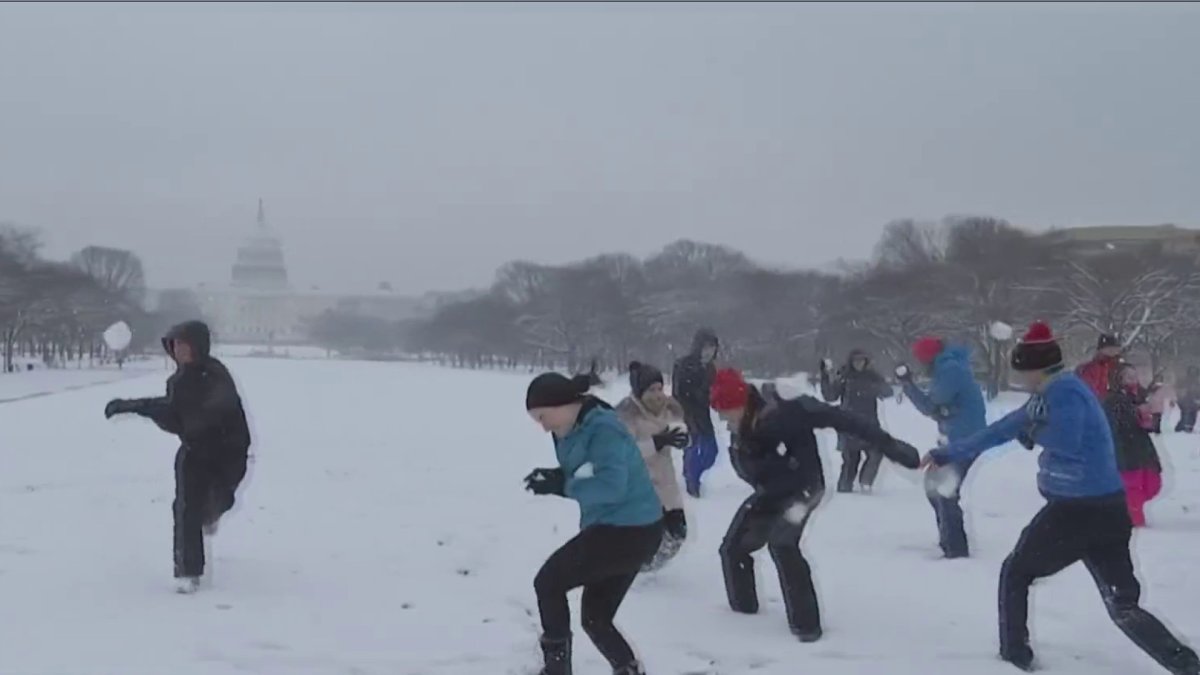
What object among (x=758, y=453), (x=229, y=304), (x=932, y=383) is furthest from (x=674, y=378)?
(x=229, y=304)

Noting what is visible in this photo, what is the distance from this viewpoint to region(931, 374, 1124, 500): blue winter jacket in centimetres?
631

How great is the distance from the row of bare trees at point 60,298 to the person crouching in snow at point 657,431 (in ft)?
209

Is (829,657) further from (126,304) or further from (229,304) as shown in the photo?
(229,304)

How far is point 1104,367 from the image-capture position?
10891mm

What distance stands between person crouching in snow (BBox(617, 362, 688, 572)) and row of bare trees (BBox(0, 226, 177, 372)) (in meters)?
63.6

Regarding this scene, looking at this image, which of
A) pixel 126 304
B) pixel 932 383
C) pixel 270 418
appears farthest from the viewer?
pixel 126 304

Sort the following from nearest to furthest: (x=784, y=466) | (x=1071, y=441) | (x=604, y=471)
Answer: (x=604, y=471) → (x=1071, y=441) → (x=784, y=466)

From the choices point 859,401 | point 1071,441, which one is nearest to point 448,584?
point 1071,441

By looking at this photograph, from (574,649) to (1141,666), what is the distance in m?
2.90

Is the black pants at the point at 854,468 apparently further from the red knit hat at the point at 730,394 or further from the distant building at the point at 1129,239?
the distant building at the point at 1129,239

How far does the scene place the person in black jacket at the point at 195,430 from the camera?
8086mm

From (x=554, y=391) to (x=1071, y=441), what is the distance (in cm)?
251

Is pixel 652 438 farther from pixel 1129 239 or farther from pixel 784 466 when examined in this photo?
pixel 1129 239

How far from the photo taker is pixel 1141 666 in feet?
21.9
